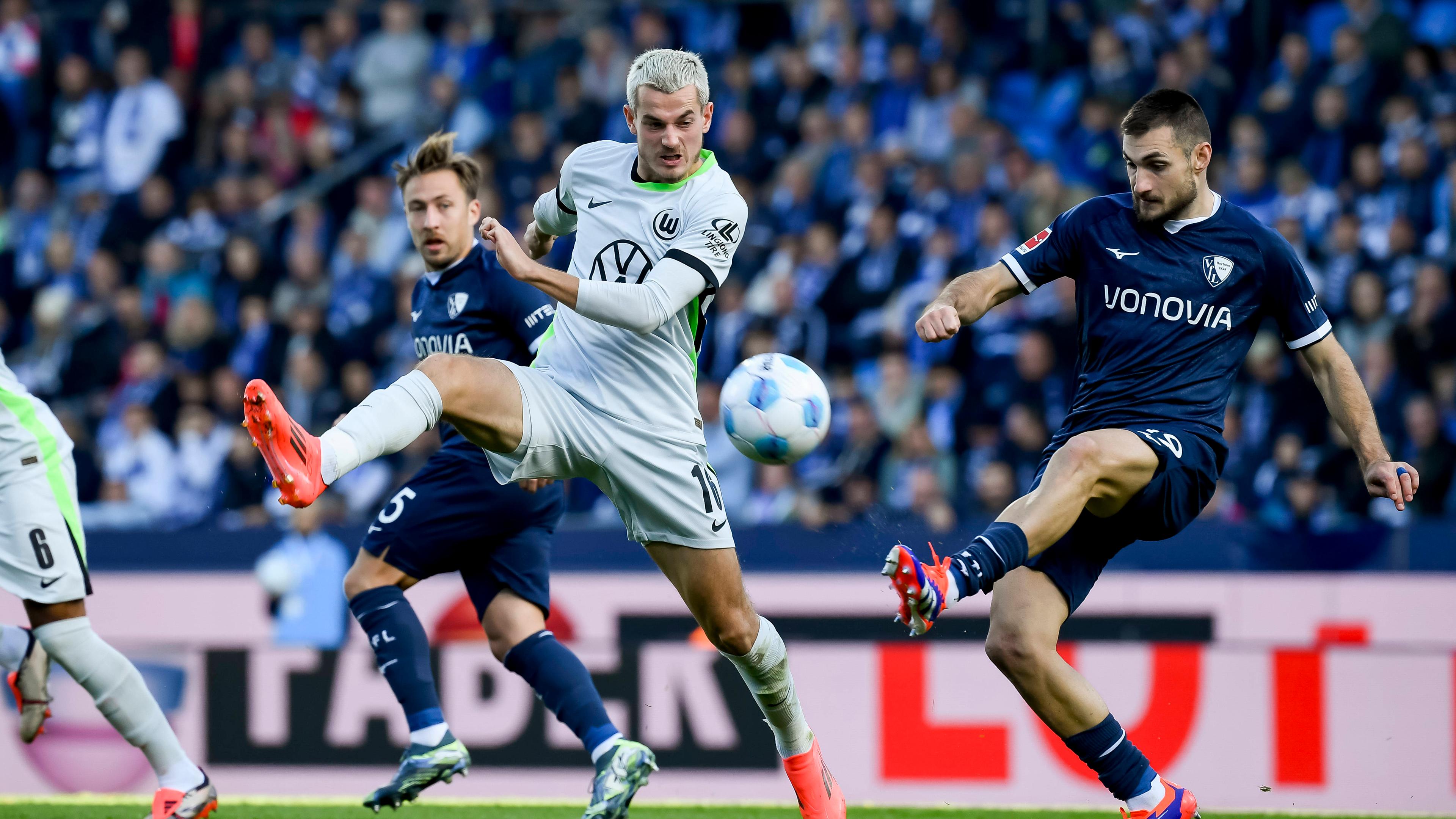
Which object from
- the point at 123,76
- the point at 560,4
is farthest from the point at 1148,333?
the point at 123,76

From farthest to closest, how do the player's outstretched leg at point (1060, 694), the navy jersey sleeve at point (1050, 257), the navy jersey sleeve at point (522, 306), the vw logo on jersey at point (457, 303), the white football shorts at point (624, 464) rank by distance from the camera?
the vw logo on jersey at point (457, 303), the navy jersey sleeve at point (522, 306), the navy jersey sleeve at point (1050, 257), the player's outstretched leg at point (1060, 694), the white football shorts at point (624, 464)

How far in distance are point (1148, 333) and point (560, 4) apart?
10774mm

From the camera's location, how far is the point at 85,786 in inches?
319

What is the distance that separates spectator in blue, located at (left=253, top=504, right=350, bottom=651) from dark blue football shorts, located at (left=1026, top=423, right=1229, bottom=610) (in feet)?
16.4

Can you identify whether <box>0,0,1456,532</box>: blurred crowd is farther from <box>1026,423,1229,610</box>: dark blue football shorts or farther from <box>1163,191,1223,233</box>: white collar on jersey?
<box>1163,191,1223,233</box>: white collar on jersey

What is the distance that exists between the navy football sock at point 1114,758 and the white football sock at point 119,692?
11.3 feet

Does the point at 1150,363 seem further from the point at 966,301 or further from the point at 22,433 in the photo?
the point at 22,433

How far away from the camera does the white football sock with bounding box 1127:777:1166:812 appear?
17.7 ft

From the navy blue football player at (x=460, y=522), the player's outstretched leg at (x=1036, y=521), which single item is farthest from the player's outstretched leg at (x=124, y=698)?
the player's outstretched leg at (x=1036, y=521)

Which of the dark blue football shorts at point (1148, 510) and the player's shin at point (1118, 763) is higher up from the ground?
the dark blue football shorts at point (1148, 510)

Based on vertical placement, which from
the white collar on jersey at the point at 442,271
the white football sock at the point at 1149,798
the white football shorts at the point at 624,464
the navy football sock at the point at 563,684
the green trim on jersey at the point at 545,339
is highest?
the white collar on jersey at the point at 442,271

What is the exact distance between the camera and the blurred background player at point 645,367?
4906 mm

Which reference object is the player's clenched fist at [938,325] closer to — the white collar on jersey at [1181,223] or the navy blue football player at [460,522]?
the white collar on jersey at [1181,223]

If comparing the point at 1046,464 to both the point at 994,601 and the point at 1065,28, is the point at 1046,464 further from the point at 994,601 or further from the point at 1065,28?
→ the point at 1065,28
